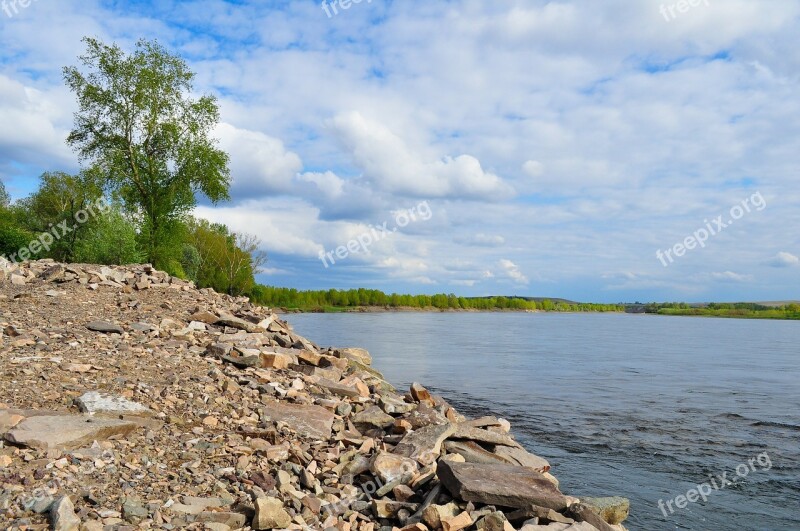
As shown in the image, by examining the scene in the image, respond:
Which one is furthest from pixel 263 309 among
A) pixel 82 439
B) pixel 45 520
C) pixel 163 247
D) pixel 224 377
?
pixel 163 247

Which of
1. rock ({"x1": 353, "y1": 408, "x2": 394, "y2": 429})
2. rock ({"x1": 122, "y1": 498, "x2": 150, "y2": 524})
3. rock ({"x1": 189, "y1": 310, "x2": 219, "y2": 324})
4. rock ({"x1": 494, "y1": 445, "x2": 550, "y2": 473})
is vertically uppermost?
rock ({"x1": 189, "y1": 310, "x2": 219, "y2": 324})

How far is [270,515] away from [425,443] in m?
2.90

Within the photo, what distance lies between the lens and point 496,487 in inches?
271

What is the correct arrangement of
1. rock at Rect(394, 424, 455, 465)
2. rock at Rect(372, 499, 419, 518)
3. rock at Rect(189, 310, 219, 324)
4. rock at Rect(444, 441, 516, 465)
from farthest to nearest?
rock at Rect(189, 310, 219, 324)
rock at Rect(444, 441, 516, 465)
rock at Rect(394, 424, 455, 465)
rock at Rect(372, 499, 419, 518)

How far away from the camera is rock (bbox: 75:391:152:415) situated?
7.99 meters

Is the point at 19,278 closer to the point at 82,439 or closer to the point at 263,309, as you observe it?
the point at 263,309

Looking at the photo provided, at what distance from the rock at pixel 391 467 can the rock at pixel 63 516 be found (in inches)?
131

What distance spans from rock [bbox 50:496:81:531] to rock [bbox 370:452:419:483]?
3339 millimetres

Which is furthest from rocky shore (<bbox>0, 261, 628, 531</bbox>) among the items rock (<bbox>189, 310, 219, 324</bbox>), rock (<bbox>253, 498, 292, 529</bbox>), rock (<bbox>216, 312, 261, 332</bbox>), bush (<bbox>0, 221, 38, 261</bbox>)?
bush (<bbox>0, 221, 38, 261</bbox>)

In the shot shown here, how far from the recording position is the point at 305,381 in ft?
35.9

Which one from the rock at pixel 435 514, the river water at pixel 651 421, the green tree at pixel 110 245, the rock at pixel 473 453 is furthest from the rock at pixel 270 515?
the green tree at pixel 110 245

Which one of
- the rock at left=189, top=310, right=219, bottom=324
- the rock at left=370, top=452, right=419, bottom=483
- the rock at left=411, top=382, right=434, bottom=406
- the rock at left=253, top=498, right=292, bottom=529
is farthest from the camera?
the rock at left=189, top=310, right=219, bottom=324

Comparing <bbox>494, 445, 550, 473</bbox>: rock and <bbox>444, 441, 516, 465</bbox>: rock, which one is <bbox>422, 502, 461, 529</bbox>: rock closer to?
<bbox>444, 441, 516, 465</bbox>: rock

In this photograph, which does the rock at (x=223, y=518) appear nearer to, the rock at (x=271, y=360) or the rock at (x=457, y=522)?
the rock at (x=457, y=522)
